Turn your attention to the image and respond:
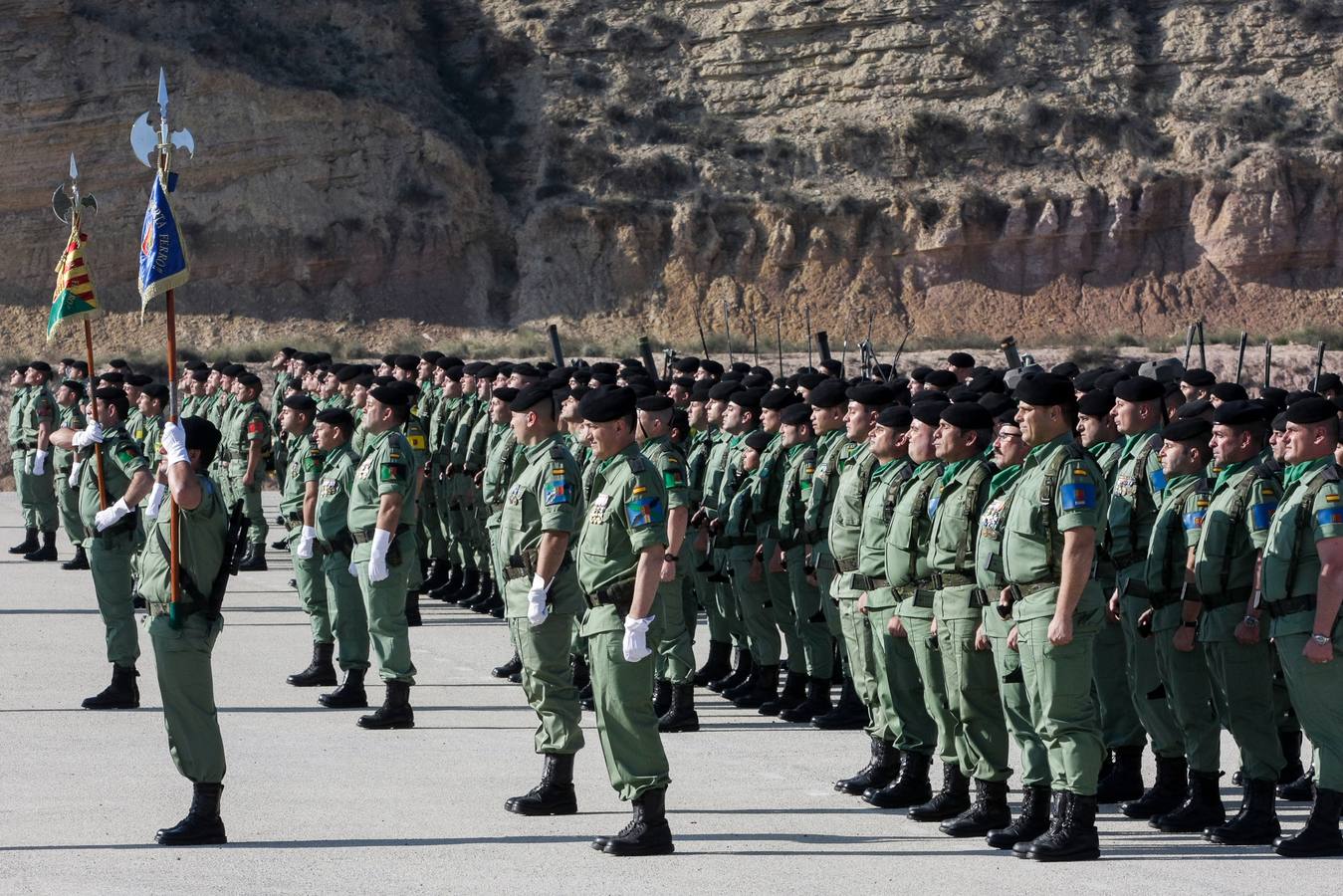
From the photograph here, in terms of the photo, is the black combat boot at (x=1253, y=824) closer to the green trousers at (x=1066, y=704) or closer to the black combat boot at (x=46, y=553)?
the green trousers at (x=1066, y=704)

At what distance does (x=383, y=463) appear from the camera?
11.6 meters

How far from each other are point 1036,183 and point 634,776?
1626 inches

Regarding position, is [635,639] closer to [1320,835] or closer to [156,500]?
[1320,835]

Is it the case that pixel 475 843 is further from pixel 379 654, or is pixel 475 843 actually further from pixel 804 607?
pixel 804 607

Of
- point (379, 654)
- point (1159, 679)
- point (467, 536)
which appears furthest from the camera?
point (467, 536)

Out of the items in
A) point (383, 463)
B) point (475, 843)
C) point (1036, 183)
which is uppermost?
point (1036, 183)

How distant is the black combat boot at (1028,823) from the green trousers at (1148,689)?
121 cm

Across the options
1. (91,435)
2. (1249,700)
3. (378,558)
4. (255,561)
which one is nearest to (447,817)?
A: (378,558)

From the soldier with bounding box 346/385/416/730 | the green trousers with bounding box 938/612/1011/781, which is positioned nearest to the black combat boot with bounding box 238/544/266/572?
the soldier with bounding box 346/385/416/730

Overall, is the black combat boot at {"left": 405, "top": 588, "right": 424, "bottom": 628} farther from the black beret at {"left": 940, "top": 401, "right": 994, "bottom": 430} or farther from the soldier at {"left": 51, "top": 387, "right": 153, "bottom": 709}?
the black beret at {"left": 940, "top": 401, "right": 994, "bottom": 430}

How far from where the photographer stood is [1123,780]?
9516 millimetres

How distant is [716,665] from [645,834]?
209 inches

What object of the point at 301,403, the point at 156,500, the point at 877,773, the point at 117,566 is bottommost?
the point at 877,773

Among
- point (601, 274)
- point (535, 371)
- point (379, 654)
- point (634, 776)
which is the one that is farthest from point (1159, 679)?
point (601, 274)
